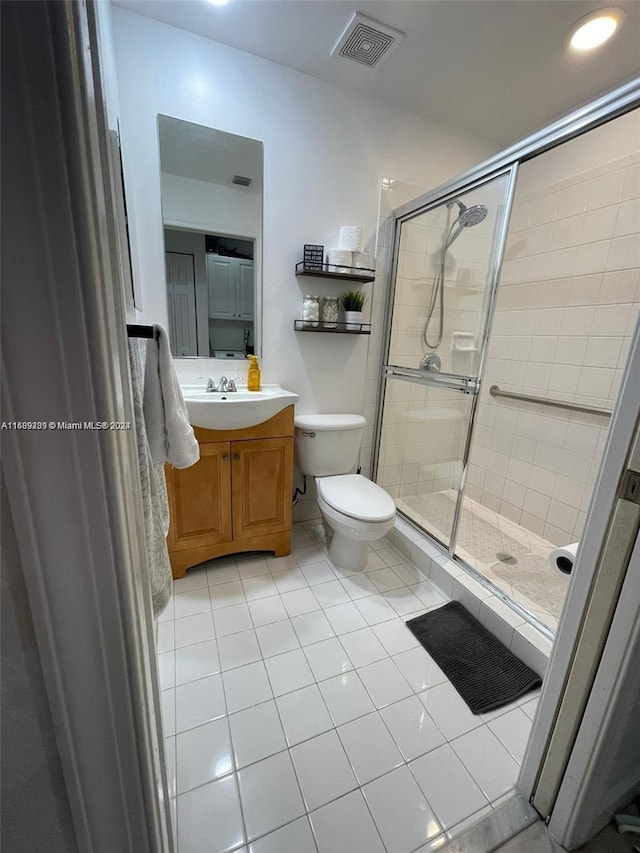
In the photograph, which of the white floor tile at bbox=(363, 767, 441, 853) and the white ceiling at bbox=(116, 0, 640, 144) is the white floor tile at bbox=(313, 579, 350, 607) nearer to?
the white floor tile at bbox=(363, 767, 441, 853)

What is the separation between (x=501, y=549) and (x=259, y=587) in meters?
1.31

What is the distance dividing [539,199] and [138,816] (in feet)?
8.93

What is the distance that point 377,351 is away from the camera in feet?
7.07

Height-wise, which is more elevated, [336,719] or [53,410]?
[53,410]

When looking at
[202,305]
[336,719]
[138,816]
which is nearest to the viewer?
[138,816]

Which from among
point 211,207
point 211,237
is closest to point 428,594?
point 211,237

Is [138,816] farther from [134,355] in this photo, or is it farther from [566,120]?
[566,120]


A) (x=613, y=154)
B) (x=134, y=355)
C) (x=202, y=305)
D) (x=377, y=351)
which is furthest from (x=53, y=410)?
(x=613, y=154)

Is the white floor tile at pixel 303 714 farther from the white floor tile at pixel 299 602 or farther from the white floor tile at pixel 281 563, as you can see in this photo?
the white floor tile at pixel 281 563

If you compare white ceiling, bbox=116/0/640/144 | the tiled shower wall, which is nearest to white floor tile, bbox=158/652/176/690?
the tiled shower wall

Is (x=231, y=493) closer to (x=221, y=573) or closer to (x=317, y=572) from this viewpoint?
(x=221, y=573)

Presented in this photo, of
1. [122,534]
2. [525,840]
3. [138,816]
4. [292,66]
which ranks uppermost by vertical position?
[292,66]

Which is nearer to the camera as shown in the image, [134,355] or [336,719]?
→ [134,355]

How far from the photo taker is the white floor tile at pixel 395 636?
138 centimetres
